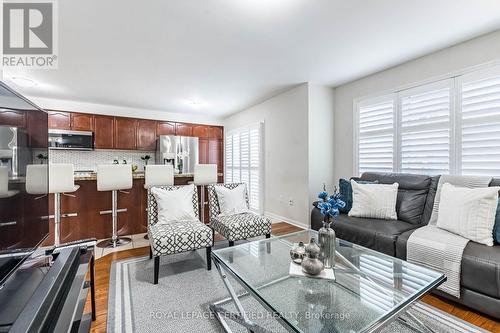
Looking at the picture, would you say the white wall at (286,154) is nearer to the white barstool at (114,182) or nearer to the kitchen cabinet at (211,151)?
the kitchen cabinet at (211,151)

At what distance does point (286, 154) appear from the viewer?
4117 millimetres

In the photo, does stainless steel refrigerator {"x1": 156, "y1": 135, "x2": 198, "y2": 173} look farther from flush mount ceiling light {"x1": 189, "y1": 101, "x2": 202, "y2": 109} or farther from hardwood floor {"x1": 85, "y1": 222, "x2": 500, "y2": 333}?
hardwood floor {"x1": 85, "y1": 222, "x2": 500, "y2": 333}

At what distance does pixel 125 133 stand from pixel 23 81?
188 centimetres

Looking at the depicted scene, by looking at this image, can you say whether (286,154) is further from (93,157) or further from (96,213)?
(93,157)

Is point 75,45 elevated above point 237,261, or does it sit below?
above

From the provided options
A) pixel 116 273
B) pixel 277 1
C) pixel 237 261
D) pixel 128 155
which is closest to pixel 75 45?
pixel 277 1

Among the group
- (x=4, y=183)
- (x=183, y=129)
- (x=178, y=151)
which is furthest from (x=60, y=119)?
(x=4, y=183)

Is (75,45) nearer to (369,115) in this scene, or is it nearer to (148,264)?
(148,264)

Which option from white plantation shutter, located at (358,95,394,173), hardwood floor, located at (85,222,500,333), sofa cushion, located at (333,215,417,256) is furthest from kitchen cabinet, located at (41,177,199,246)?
white plantation shutter, located at (358,95,394,173)

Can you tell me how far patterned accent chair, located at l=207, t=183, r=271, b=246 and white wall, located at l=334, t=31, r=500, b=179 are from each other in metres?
1.85

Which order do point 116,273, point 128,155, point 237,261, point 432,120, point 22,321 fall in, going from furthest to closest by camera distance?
point 128,155 → point 432,120 → point 116,273 → point 237,261 → point 22,321

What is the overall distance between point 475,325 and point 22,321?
2.56 meters

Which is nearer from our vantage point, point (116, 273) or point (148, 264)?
point (116, 273)

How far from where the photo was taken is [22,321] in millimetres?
790
